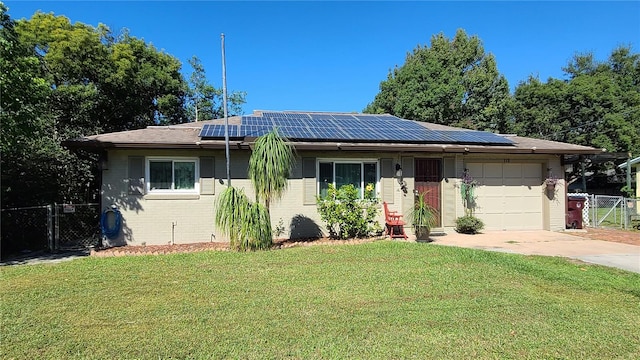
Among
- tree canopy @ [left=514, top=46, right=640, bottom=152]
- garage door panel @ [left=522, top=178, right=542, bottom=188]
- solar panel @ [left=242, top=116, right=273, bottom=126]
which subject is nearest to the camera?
solar panel @ [left=242, top=116, right=273, bottom=126]

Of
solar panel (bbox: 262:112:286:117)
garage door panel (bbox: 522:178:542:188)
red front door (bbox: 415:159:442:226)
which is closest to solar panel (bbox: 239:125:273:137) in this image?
solar panel (bbox: 262:112:286:117)

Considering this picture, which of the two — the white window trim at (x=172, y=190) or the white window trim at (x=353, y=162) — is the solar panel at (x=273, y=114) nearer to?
the white window trim at (x=353, y=162)

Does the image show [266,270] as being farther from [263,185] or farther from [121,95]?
[121,95]

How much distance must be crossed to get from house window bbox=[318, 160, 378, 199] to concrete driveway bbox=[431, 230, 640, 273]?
7.97ft

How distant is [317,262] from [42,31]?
1589 cm

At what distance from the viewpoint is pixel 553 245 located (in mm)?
9422

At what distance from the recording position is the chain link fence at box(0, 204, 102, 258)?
29.3 ft

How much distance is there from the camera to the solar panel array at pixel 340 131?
402 inches

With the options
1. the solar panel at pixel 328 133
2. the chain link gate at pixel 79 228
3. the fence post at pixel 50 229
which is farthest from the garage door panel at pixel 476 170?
the fence post at pixel 50 229

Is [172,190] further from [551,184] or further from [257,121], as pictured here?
[551,184]

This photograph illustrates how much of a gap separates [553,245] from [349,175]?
5.64m

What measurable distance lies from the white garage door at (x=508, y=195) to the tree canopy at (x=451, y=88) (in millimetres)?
16757

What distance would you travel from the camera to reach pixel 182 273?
20.9 ft

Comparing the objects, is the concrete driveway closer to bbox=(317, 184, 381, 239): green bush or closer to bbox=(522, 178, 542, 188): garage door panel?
bbox=(522, 178, 542, 188): garage door panel
